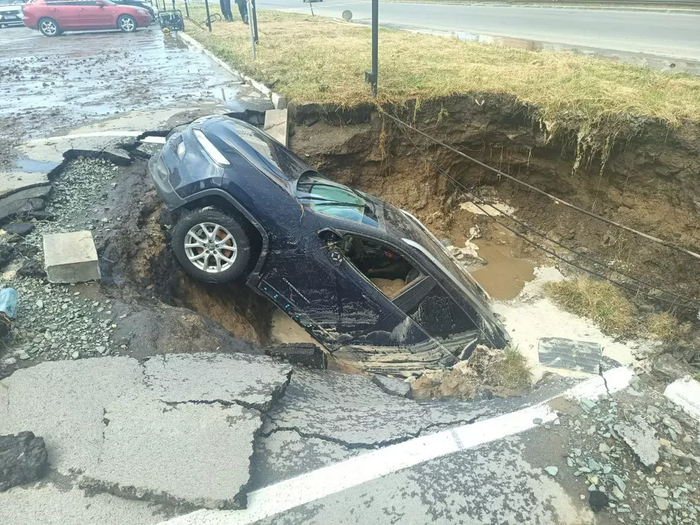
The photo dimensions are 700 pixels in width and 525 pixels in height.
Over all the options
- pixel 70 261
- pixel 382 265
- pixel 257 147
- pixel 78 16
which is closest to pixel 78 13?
pixel 78 16

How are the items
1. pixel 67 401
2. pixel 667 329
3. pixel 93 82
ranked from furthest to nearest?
pixel 93 82 → pixel 667 329 → pixel 67 401

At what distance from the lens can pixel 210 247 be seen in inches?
181

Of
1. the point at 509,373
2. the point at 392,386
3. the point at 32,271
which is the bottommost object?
the point at 509,373

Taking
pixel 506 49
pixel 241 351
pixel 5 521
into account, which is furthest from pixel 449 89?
pixel 5 521

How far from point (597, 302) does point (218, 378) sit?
5.05m

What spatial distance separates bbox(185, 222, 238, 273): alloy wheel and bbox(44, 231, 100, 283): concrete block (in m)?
0.82

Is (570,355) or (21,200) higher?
(21,200)

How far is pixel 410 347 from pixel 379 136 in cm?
454

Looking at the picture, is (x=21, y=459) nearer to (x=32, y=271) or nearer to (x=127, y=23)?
(x=32, y=271)

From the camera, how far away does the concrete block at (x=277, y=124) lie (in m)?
7.69

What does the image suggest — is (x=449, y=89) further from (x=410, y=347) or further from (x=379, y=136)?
(x=410, y=347)

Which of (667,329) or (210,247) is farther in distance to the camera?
(667,329)

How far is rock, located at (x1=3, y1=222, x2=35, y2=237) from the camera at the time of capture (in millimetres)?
5012

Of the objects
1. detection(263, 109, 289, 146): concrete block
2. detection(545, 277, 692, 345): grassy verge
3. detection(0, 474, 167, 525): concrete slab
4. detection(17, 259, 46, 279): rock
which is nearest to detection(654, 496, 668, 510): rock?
detection(0, 474, 167, 525): concrete slab
